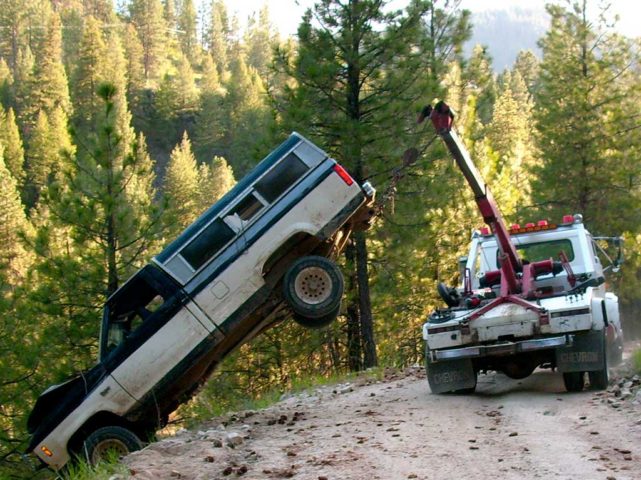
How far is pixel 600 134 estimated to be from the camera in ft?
78.9

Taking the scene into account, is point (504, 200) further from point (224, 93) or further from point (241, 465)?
point (224, 93)

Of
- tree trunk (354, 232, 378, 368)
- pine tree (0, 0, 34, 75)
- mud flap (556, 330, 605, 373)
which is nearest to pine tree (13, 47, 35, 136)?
pine tree (0, 0, 34, 75)

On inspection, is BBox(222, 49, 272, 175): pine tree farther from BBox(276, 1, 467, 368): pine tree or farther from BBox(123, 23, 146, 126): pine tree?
BBox(276, 1, 467, 368): pine tree

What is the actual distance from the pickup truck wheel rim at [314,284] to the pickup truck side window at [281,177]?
3.25ft

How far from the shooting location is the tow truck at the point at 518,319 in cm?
889

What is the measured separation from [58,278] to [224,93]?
319ft

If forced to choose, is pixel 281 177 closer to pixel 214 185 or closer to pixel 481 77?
pixel 481 77

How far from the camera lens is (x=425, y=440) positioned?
7023mm

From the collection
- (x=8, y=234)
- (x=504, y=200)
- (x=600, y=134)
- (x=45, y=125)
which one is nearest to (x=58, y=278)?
(x=504, y=200)

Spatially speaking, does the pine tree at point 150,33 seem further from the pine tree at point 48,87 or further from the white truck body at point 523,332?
the white truck body at point 523,332

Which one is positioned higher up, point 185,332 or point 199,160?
point 199,160

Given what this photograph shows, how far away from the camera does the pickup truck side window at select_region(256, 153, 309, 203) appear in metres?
9.85

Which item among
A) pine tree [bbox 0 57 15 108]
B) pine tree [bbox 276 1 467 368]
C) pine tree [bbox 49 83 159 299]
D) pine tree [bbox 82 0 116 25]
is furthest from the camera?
pine tree [bbox 82 0 116 25]

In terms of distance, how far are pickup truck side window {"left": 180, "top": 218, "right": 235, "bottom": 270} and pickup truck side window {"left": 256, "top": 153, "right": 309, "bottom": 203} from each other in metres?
0.64
